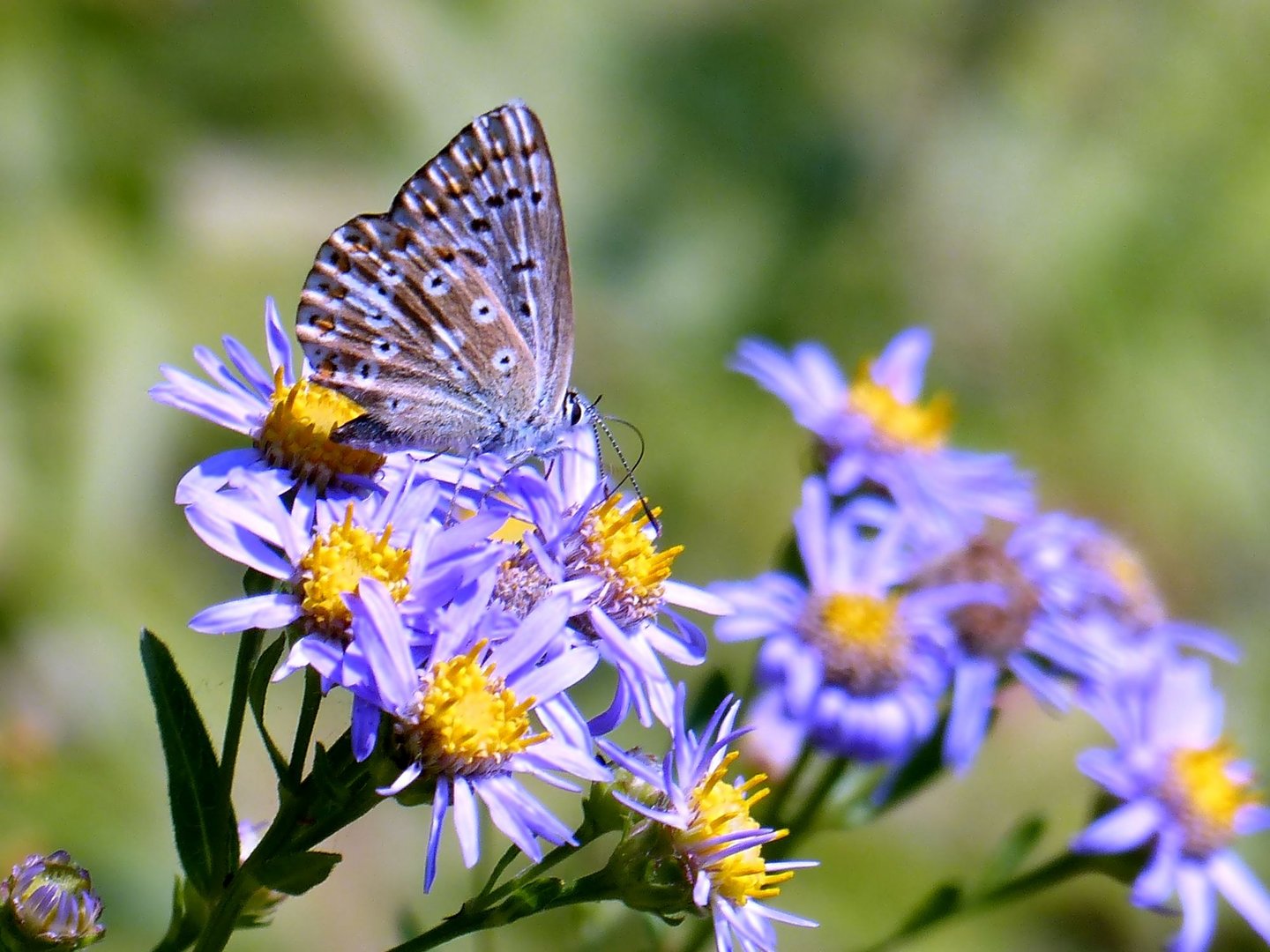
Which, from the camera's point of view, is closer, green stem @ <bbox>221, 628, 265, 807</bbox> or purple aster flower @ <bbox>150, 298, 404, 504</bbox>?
green stem @ <bbox>221, 628, 265, 807</bbox>

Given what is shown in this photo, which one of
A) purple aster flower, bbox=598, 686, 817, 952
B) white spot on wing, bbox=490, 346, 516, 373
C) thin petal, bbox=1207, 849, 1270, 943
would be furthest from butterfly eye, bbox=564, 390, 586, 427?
thin petal, bbox=1207, 849, 1270, 943

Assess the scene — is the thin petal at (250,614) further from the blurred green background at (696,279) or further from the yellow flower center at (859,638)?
the yellow flower center at (859,638)

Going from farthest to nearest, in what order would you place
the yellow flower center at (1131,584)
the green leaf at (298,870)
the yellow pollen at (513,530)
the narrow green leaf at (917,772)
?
the yellow flower center at (1131,584) → the narrow green leaf at (917,772) → the yellow pollen at (513,530) → the green leaf at (298,870)

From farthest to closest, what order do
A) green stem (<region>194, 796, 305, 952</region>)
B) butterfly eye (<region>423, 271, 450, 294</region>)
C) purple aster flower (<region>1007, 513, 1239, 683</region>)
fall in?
purple aster flower (<region>1007, 513, 1239, 683</region>)
butterfly eye (<region>423, 271, 450, 294</region>)
green stem (<region>194, 796, 305, 952</region>)

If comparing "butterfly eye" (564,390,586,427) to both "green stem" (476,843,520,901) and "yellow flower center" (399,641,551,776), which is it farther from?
"green stem" (476,843,520,901)

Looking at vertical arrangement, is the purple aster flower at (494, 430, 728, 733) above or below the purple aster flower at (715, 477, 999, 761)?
above

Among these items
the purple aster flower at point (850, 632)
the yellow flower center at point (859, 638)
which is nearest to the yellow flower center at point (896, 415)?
the purple aster flower at point (850, 632)
